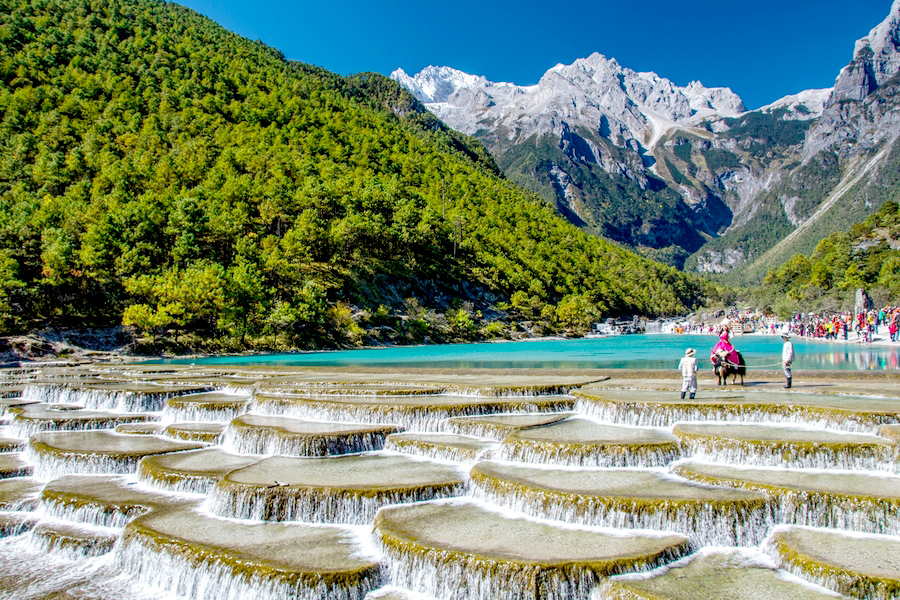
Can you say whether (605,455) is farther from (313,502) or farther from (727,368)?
(727,368)

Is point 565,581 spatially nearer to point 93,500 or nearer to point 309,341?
point 93,500

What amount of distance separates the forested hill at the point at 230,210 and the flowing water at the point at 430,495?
46.8m

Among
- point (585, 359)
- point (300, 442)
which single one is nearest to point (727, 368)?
point (300, 442)

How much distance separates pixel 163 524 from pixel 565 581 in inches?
375

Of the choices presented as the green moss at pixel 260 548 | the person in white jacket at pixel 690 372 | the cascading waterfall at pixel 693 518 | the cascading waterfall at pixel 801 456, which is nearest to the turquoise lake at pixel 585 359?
the person in white jacket at pixel 690 372

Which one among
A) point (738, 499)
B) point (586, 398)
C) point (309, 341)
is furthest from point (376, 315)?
point (738, 499)

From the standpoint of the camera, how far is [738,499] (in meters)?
11.9

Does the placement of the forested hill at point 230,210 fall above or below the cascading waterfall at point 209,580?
above

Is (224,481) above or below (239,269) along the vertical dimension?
below

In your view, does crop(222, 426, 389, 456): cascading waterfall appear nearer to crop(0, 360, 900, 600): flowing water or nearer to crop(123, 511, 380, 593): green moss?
crop(0, 360, 900, 600): flowing water

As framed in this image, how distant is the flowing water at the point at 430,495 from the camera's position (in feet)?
35.8

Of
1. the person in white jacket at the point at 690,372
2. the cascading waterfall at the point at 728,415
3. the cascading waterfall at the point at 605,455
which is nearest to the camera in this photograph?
the cascading waterfall at the point at 605,455

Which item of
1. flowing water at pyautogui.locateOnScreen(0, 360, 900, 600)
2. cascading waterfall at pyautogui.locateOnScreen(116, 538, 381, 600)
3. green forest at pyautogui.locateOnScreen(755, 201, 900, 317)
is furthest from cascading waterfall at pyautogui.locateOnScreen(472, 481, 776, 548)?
green forest at pyautogui.locateOnScreen(755, 201, 900, 317)

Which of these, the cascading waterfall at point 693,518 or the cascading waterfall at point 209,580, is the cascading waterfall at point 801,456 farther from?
the cascading waterfall at point 209,580
